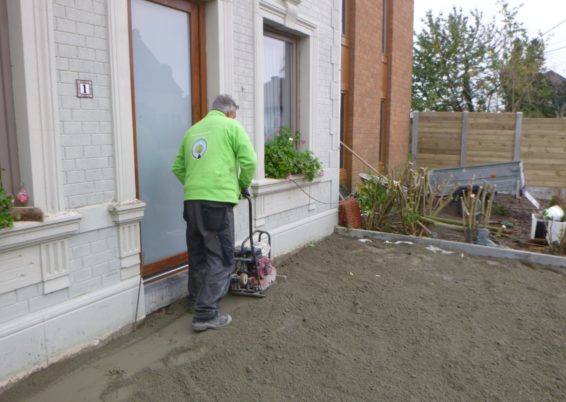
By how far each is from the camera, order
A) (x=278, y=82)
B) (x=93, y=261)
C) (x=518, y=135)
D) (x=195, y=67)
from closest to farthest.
Answer: (x=93, y=261) < (x=195, y=67) < (x=278, y=82) < (x=518, y=135)

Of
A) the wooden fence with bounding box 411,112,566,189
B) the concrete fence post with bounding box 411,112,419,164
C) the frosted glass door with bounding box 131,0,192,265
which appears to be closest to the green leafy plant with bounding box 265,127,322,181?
the frosted glass door with bounding box 131,0,192,265

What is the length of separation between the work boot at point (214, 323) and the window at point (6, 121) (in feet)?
5.86

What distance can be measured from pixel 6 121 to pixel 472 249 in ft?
19.3

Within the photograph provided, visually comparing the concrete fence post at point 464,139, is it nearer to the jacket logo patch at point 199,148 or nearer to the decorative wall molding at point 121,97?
the jacket logo patch at point 199,148

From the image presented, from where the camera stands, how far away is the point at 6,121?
333 centimetres

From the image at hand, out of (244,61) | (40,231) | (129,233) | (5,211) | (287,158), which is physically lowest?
(129,233)

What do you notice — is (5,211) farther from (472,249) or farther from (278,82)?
(472,249)

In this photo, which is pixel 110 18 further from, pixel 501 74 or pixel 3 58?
pixel 501 74

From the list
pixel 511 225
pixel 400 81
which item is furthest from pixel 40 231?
pixel 400 81

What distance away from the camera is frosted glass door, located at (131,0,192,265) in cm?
449

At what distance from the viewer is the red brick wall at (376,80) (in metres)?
11.1

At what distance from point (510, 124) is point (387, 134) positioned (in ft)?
10.5

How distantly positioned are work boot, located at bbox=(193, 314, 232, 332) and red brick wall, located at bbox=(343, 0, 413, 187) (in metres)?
7.37

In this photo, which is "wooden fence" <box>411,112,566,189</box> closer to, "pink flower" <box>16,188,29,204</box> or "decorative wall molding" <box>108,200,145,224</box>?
"decorative wall molding" <box>108,200,145,224</box>
